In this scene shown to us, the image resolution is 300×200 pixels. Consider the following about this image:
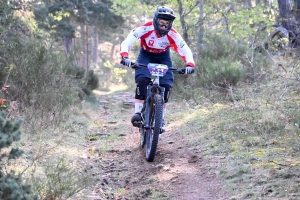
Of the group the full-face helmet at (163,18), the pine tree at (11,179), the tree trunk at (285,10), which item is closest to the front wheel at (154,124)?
the full-face helmet at (163,18)

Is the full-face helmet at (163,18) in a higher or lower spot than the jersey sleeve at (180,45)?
higher

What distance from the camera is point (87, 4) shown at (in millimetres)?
20641

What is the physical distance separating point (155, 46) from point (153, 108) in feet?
3.34

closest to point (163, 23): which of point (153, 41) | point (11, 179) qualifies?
point (153, 41)

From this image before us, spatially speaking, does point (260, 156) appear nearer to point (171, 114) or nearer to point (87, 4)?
point (171, 114)

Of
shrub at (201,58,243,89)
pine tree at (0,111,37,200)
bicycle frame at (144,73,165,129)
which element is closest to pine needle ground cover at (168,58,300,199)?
bicycle frame at (144,73,165,129)

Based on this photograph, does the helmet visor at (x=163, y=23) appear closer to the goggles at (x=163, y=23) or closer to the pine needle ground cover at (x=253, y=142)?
the goggles at (x=163, y=23)

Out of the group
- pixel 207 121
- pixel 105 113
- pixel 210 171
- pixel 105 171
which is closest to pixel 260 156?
pixel 210 171

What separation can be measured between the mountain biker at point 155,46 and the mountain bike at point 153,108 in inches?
5.6

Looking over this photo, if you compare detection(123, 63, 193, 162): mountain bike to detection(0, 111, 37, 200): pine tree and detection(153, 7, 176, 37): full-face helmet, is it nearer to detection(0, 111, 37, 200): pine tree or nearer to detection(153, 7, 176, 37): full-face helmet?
detection(153, 7, 176, 37): full-face helmet

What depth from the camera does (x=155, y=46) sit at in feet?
19.3

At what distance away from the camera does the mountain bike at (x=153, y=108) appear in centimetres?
518

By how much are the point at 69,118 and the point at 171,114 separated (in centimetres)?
241

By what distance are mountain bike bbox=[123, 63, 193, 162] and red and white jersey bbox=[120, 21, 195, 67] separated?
1.41 feet
